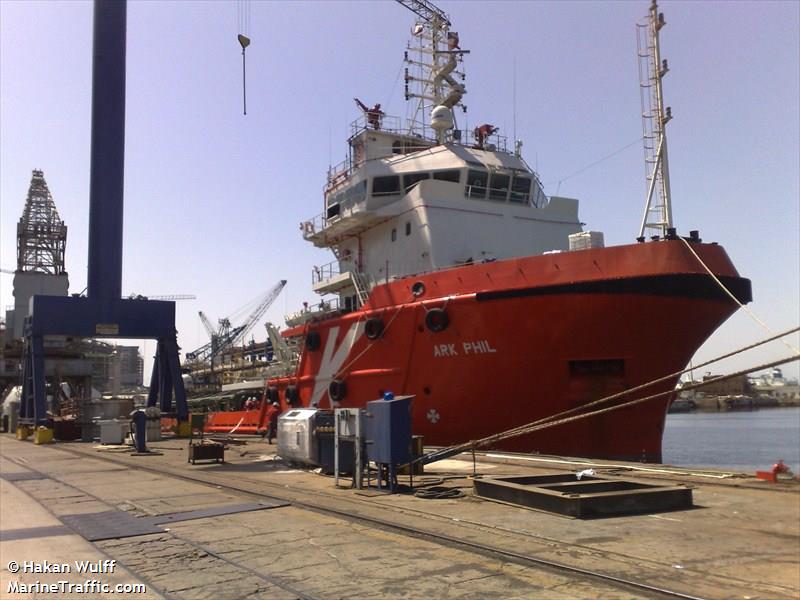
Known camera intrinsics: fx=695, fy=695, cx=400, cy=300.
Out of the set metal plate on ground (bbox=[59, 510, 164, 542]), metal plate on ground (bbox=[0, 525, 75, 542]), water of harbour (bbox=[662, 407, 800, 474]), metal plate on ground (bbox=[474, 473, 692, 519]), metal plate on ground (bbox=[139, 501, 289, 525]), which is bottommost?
water of harbour (bbox=[662, 407, 800, 474])

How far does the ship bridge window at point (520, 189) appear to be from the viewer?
1847 cm

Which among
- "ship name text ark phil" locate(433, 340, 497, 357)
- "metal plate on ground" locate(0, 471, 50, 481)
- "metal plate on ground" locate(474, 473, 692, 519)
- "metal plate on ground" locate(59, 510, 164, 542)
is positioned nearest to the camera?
"metal plate on ground" locate(59, 510, 164, 542)

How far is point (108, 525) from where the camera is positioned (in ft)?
24.1

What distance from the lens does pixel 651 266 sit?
12109 millimetres

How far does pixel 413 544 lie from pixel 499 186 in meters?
13.5

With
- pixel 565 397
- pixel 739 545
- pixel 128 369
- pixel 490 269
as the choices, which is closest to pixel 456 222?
pixel 490 269

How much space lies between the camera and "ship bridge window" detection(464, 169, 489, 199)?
703 inches

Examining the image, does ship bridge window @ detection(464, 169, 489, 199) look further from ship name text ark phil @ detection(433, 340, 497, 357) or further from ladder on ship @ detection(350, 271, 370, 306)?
ship name text ark phil @ detection(433, 340, 497, 357)

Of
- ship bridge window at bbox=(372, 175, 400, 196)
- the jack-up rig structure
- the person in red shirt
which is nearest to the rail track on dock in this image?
the person in red shirt

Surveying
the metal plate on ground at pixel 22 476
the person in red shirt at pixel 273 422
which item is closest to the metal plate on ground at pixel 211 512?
the metal plate on ground at pixel 22 476

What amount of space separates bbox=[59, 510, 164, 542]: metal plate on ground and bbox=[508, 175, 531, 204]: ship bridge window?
43.2 ft

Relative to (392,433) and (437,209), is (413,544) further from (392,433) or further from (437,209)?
(437,209)

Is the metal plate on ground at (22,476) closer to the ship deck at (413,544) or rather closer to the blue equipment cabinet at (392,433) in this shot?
the ship deck at (413,544)

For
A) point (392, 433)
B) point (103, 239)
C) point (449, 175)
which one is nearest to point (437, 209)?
point (449, 175)
